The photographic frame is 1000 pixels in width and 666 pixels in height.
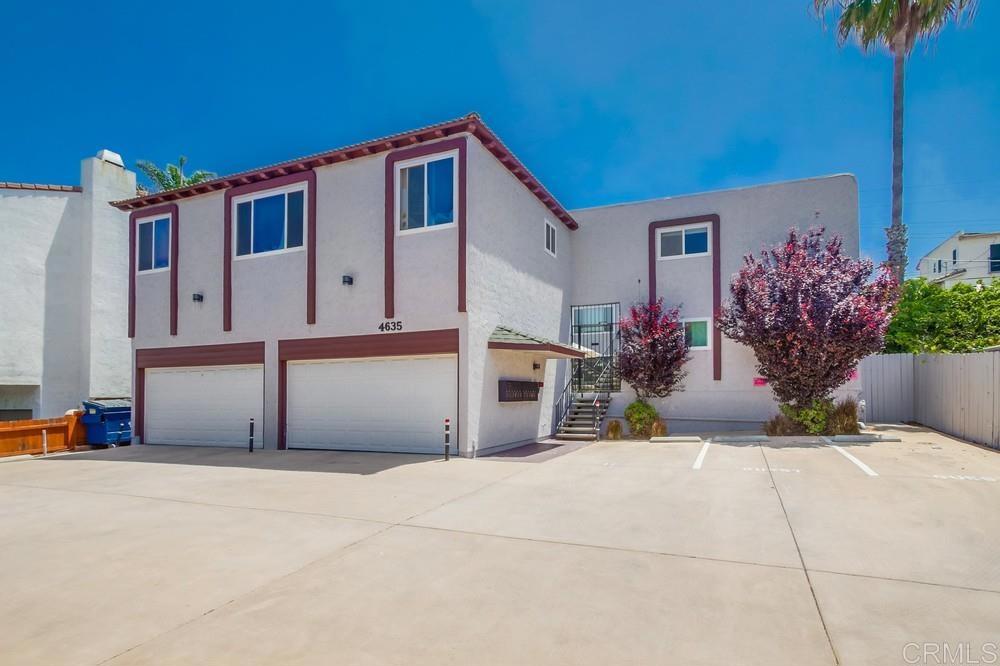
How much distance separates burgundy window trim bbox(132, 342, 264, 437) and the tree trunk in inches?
787

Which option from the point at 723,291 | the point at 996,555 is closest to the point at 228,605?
the point at 996,555

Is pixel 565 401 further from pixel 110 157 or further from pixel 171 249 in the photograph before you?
pixel 110 157

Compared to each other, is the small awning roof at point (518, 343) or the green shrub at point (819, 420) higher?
the small awning roof at point (518, 343)

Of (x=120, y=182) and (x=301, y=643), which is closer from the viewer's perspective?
(x=301, y=643)

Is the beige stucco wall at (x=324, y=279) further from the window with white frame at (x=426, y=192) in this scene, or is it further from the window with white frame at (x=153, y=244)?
the window with white frame at (x=153, y=244)

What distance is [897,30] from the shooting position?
59.8 ft

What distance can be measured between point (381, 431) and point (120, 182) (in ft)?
51.8

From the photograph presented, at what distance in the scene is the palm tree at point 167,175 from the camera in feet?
82.5

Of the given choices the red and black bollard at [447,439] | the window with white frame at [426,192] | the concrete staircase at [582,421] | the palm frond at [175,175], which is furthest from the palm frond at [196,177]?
the red and black bollard at [447,439]

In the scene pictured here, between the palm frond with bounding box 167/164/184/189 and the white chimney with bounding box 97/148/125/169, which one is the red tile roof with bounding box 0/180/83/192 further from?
the palm frond with bounding box 167/164/184/189

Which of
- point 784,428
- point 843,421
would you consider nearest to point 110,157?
point 784,428

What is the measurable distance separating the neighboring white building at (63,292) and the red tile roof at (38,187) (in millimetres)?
26

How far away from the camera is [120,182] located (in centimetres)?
2053

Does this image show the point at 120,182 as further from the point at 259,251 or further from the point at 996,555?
the point at 996,555
